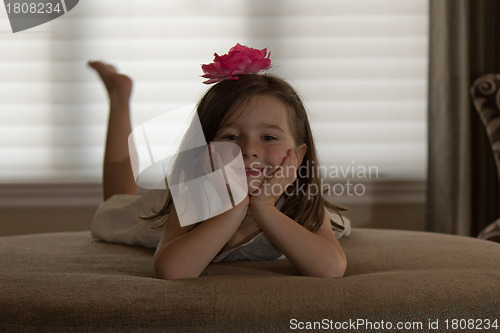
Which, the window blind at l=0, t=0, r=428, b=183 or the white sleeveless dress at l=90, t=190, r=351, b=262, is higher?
the window blind at l=0, t=0, r=428, b=183

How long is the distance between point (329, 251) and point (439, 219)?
132 centimetres

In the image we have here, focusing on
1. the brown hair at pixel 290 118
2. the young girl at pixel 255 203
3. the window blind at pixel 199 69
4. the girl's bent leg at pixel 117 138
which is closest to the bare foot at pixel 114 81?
the girl's bent leg at pixel 117 138

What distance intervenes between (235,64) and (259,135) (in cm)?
18

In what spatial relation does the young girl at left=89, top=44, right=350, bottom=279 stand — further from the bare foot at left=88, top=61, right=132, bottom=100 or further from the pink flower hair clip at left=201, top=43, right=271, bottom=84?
Result: the bare foot at left=88, top=61, right=132, bottom=100

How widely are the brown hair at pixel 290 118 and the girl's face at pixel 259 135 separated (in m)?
0.02

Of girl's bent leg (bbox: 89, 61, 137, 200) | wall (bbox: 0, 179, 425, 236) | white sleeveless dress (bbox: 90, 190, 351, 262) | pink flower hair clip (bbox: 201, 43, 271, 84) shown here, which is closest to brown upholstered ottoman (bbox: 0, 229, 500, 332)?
white sleeveless dress (bbox: 90, 190, 351, 262)

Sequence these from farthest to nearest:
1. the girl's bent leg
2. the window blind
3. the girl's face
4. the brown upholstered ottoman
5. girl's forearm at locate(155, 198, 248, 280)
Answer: the window blind, the girl's bent leg, the girl's face, girl's forearm at locate(155, 198, 248, 280), the brown upholstered ottoman

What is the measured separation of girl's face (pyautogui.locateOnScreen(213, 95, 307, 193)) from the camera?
1.19m

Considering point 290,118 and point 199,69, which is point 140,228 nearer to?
point 290,118

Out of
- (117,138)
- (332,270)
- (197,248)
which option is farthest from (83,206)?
(332,270)

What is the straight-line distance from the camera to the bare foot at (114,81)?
77.1 inches

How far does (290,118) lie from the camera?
1330 mm

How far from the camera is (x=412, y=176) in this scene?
2428 millimetres

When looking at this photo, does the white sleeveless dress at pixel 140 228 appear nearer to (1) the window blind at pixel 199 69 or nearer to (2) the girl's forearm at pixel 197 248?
(2) the girl's forearm at pixel 197 248
